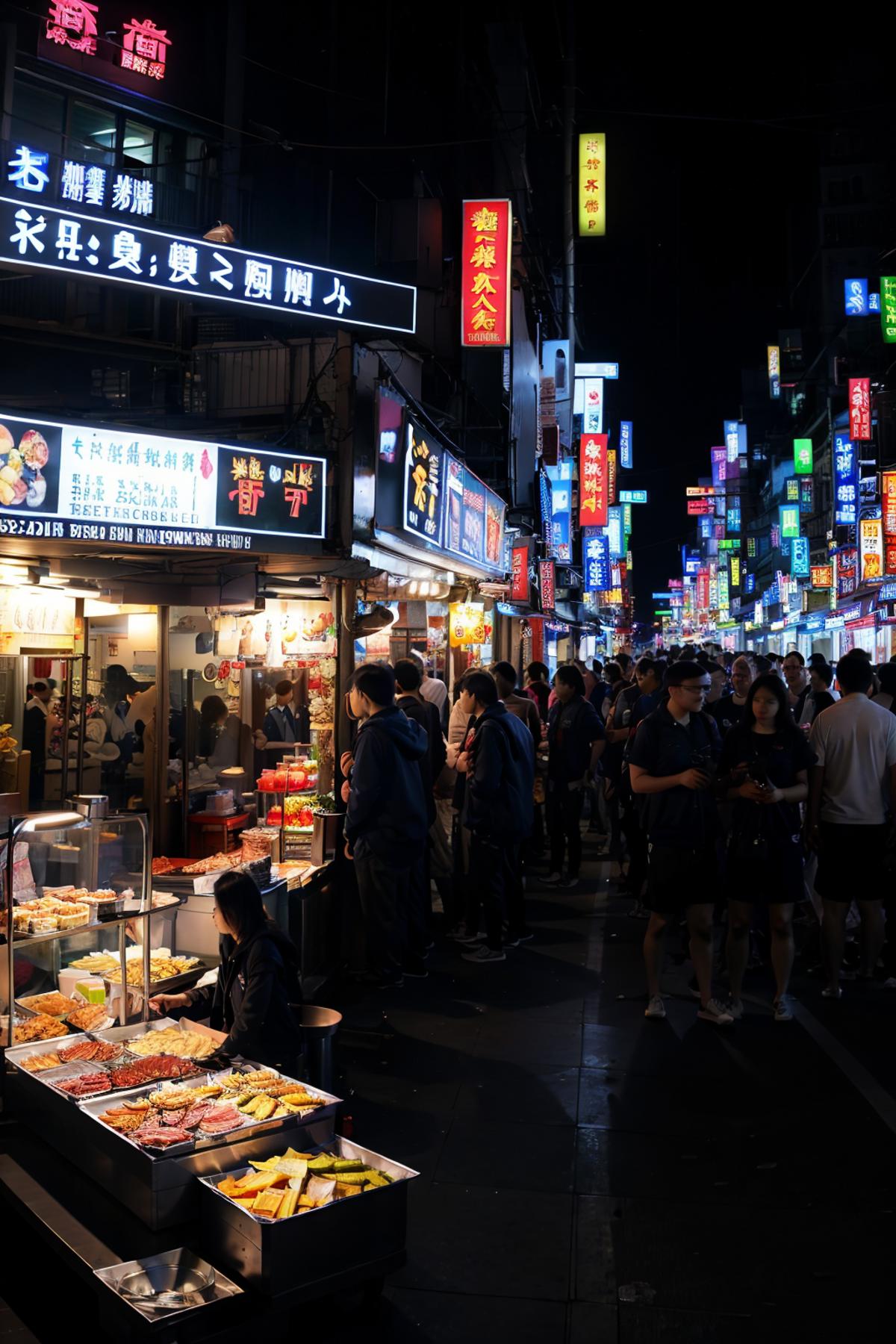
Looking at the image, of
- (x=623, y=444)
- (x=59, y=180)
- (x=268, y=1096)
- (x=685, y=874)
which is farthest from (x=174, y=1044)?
(x=623, y=444)

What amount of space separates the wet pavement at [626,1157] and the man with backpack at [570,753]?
3.37 m

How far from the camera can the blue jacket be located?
733 cm

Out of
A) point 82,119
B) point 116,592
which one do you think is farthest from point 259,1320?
point 82,119

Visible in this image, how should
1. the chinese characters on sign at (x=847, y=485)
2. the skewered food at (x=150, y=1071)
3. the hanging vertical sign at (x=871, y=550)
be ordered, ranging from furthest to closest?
the chinese characters on sign at (x=847, y=485), the hanging vertical sign at (x=871, y=550), the skewered food at (x=150, y=1071)

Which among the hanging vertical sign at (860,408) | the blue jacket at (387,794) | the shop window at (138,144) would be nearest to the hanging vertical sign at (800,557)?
the hanging vertical sign at (860,408)

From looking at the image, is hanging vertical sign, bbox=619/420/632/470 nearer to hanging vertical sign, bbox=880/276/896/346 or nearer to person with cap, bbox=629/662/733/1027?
hanging vertical sign, bbox=880/276/896/346

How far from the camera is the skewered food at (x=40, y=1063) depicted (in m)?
4.64

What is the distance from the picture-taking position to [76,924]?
558 cm

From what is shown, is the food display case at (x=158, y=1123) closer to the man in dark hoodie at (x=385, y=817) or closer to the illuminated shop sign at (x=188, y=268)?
the man in dark hoodie at (x=385, y=817)

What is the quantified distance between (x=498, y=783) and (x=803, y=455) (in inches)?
1450

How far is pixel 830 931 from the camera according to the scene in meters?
7.29

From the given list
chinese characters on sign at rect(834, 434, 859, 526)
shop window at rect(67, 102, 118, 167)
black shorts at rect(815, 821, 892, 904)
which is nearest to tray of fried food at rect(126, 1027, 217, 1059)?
black shorts at rect(815, 821, 892, 904)

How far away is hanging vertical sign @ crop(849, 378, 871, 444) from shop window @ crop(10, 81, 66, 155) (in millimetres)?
20289

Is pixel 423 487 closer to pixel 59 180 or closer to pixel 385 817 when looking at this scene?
pixel 385 817
